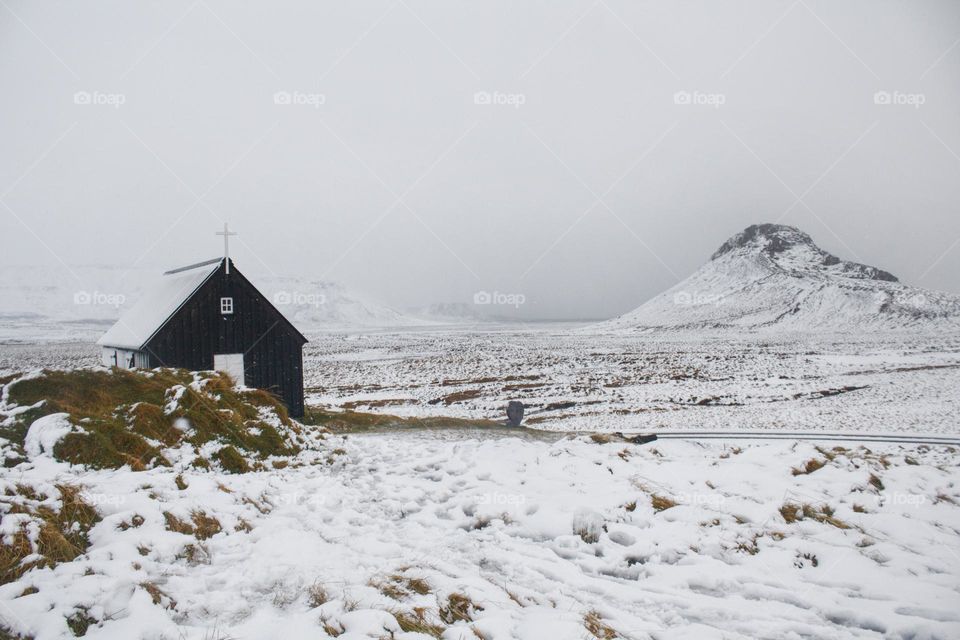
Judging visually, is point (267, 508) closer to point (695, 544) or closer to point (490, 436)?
point (695, 544)

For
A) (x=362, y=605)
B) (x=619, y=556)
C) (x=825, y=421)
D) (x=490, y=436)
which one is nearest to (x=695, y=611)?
(x=619, y=556)

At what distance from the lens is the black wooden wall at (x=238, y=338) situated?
17328mm

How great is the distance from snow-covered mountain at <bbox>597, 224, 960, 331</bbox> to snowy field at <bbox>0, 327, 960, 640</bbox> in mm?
123237

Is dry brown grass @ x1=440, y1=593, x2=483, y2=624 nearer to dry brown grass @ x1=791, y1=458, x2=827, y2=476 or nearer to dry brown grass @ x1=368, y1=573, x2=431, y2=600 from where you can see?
dry brown grass @ x1=368, y1=573, x2=431, y2=600

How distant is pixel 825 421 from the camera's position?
73.9 feet

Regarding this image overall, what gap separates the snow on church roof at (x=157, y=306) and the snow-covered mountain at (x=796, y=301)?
4757 inches

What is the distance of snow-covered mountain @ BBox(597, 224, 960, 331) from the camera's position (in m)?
126

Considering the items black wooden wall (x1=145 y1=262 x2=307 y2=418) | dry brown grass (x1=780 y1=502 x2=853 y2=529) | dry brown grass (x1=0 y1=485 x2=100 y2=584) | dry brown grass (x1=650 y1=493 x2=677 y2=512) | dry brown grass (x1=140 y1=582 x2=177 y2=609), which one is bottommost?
dry brown grass (x1=780 y1=502 x2=853 y2=529)

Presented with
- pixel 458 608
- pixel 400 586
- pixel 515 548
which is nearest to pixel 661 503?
pixel 515 548

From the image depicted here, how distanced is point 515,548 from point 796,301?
547 ft

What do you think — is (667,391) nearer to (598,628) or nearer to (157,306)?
(157,306)

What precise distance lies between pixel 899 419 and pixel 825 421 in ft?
12.0

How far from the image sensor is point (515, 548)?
264 inches

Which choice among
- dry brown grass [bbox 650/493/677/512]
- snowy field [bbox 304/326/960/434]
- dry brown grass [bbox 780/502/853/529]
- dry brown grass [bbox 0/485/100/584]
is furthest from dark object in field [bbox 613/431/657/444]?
dry brown grass [bbox 0/485/100/584]
